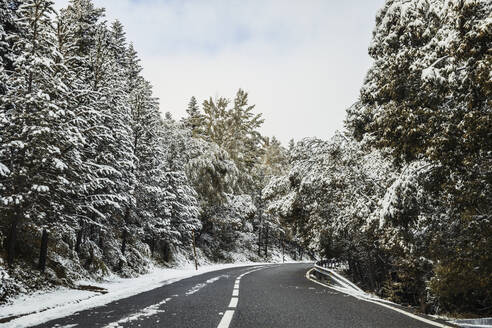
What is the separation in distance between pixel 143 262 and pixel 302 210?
34.5ft

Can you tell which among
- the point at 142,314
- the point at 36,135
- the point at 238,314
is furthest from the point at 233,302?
the point at 36,135

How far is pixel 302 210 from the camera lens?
1942cm

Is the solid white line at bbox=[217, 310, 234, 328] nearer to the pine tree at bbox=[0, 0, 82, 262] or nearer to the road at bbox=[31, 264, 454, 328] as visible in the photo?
the road at bbox=[31, 264, 454, 328]

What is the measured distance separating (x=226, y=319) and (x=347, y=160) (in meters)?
9.74

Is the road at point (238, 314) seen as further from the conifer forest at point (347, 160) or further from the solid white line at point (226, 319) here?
the conifer forest at point (347, 160)

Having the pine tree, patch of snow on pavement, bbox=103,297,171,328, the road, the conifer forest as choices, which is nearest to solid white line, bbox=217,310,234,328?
the road

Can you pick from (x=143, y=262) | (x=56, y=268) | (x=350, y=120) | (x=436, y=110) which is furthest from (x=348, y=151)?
(x=143, y=262)

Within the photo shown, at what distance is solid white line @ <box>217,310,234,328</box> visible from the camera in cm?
490

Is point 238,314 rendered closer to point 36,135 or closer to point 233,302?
point 233,302

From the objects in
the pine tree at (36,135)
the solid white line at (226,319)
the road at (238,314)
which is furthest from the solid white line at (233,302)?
the pine tree at (36,135)

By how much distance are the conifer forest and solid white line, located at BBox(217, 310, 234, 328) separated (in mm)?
4565

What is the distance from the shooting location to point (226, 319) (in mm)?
5383

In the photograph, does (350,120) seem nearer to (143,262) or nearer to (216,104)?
(143,262)

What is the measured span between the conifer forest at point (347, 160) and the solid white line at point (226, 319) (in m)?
4.56
